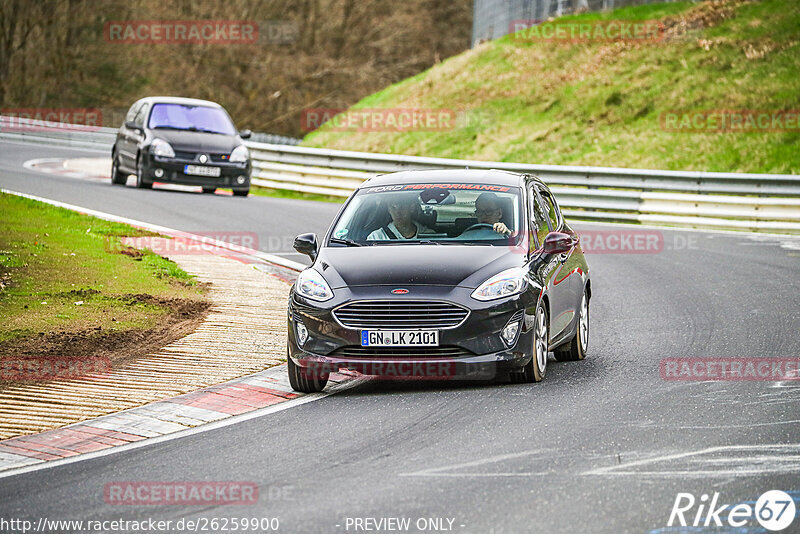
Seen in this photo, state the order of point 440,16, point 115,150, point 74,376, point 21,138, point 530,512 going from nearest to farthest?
point 530,512 → point 74,376 → point 115,150 → point 21,138 → point 440,16

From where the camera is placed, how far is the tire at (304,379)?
9258 millimetres

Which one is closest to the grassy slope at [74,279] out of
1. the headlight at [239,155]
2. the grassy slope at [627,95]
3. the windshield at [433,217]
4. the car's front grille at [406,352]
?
the windshield at [433,217]

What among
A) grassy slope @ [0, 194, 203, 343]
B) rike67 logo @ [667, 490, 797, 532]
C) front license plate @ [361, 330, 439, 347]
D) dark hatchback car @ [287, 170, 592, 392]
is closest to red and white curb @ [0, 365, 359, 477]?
dark hatchback car @ [287, 170, 592, 392]

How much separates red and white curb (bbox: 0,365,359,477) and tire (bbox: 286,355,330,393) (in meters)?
0.07

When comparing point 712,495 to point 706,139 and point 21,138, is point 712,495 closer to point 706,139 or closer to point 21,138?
point 706,139

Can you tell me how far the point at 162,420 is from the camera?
841 cm

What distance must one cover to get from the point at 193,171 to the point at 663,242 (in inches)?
383

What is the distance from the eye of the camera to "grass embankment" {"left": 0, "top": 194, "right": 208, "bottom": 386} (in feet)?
35.5

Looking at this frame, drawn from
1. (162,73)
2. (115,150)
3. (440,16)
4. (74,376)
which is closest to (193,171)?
(115,150)

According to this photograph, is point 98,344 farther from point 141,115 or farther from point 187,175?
point 141,115

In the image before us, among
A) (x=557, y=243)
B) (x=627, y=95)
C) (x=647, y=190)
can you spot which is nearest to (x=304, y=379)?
(x=557, y=243)

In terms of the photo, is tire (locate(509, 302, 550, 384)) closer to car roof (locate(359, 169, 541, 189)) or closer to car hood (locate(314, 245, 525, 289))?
car hood (locate(314, 245, 525, 289))

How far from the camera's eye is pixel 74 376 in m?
9.72

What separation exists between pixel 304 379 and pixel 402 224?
170cm
